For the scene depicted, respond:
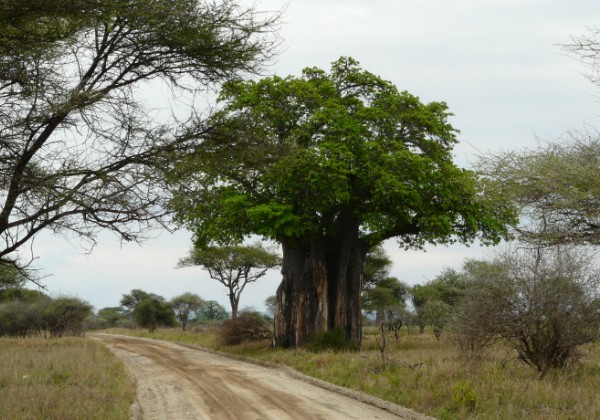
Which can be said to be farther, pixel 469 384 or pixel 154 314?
pixel 154 314

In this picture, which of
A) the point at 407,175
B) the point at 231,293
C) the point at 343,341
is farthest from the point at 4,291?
the point at 407,175

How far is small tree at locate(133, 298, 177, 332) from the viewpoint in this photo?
58816 mm

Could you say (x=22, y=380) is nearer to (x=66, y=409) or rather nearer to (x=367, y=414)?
(x=66, y=409)

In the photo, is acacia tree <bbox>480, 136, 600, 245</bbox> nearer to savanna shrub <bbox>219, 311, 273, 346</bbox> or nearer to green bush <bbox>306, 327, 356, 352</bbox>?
green bush <bbox>306, 327, 356, 352</bbox>

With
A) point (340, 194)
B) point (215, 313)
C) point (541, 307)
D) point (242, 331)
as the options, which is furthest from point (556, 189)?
point (215, 313)

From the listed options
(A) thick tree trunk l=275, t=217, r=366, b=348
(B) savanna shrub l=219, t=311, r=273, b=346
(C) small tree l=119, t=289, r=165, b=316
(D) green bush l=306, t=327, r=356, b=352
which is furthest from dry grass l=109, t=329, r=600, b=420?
(C) small tree l=119, t=289, r=165, b=316

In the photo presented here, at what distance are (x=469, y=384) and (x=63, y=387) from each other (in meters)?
8.47

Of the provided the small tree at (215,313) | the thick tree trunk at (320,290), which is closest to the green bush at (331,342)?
the thick tree trunk at (320,290)

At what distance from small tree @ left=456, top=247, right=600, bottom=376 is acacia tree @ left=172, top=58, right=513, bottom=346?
18.3ft

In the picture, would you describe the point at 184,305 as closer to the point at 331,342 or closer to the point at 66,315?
Result: the point at 66,315

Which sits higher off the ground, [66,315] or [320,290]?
[320,290]

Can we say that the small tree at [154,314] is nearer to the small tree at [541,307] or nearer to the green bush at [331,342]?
the green bush at [331,342]

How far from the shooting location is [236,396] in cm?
1300

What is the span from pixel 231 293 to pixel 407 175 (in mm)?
29776
